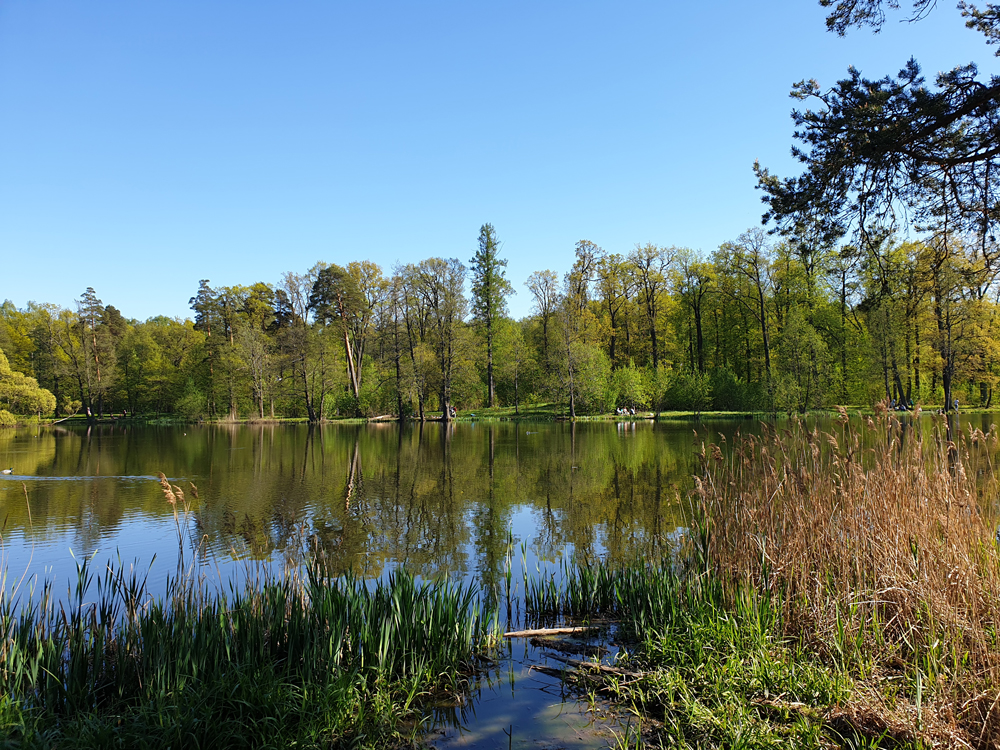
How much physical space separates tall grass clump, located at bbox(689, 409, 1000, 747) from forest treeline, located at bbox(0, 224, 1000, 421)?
38.3m

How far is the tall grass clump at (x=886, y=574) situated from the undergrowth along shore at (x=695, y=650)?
19 millimetres

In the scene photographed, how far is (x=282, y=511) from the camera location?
41.7 feet

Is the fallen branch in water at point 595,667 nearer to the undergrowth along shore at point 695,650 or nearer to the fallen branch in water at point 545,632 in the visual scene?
the undergrowth along shore at point 695,650

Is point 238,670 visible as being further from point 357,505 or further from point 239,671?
point 357,505

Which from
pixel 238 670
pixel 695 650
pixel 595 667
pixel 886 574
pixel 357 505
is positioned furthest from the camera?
pixel 357 505

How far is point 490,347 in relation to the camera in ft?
168

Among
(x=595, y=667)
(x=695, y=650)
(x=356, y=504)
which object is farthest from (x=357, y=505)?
(x=695, y=650)

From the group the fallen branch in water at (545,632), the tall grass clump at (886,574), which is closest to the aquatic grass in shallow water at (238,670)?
the fallen branch in water at (545,632)

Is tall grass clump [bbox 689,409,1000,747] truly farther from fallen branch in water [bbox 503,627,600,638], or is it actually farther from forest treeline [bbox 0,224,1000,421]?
forest treeline [bbox 0,224,1000,421]

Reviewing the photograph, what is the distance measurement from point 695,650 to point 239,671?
315cm

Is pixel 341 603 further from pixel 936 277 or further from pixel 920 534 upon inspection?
pixel 936 277

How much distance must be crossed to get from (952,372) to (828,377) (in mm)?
7507

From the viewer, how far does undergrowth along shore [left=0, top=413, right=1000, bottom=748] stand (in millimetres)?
3270

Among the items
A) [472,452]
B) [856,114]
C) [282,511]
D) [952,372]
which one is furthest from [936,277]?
[952,372]
